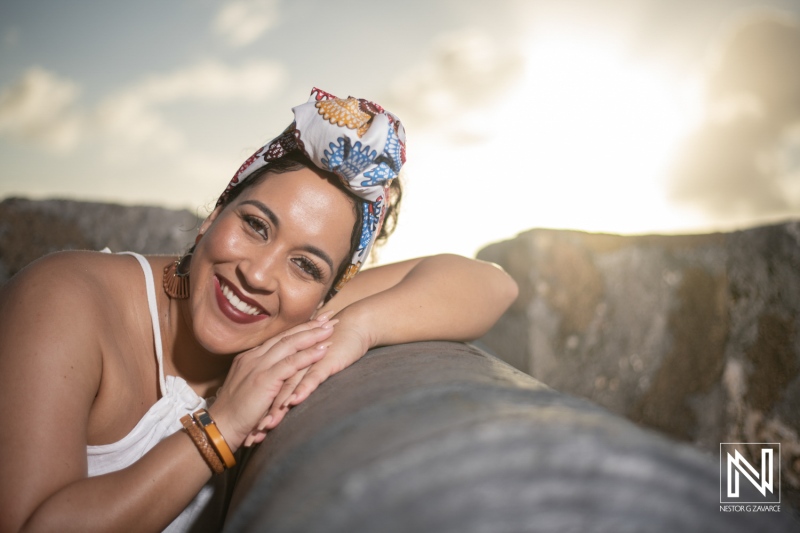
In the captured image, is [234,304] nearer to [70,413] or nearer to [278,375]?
[278,375]

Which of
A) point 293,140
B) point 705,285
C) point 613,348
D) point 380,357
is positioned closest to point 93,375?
point 380,357

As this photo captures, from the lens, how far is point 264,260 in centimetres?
173

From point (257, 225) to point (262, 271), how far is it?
18cm

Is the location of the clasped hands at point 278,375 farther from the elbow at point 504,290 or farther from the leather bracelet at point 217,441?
the elbow at point 504,290

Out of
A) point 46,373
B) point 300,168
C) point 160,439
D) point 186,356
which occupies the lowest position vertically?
point 160,439

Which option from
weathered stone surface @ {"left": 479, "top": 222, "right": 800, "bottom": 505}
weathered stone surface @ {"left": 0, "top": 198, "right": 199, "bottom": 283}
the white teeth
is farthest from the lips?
weathered stone surface @ {"left": 479, "top": 222, "right": 800, "bottom": 505}

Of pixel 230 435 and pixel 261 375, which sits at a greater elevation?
pixel 261 375

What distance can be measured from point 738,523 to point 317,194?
1.49m

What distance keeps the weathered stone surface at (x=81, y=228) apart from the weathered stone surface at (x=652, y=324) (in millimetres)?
2084

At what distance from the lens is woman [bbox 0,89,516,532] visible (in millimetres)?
1273

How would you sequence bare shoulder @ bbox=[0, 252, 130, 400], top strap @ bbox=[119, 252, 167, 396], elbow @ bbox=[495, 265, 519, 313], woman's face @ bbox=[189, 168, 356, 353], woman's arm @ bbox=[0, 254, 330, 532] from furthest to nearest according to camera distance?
1. elbow @ bbox=[495, 265, 519, 313]
2. top strap @ bbox=[119, 252, 167, 396]
3. woman's face @ bbox=[189, 168, 356, 353]
4. bare shoulder @ bbox=[0, 252, 130, 400]
5. woman's arm @ bbox=[0, 254, 330, 532]

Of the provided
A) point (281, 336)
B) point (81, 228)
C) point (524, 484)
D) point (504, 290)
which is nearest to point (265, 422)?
point (281, 336)

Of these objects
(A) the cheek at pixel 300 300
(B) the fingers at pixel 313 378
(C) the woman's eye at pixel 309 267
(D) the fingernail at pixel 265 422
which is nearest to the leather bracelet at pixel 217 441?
(D) the fingernail at pixel 265 422

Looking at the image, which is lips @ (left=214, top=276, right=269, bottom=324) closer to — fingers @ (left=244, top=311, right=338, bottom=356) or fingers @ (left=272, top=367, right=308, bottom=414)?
fingers @ (left=244, top=311, right=338, bottom=356)
